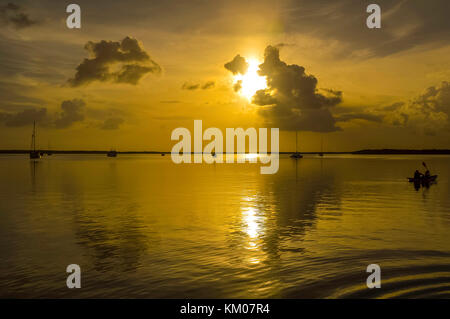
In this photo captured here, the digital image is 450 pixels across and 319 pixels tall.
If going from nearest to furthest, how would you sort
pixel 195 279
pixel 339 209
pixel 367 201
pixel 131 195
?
→ pixel 195 279, pixel 339 209, pixel 367 201, pixel 131 195

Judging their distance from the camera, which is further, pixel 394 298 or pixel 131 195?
pixel 131 195

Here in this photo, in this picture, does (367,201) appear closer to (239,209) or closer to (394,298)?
(239,209)

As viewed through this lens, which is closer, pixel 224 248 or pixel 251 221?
pixel 224 248

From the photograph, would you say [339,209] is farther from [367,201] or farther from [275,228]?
[275,228]

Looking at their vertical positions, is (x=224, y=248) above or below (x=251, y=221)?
below

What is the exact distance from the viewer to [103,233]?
2716 centimetres

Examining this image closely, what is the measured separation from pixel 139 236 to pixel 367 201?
2868 cm

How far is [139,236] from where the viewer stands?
26.2m

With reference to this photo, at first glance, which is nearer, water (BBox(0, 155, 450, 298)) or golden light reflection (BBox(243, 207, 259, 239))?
water (BBox(0, 155, 450, 298))

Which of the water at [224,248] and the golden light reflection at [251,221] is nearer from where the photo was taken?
the water at [224,248]

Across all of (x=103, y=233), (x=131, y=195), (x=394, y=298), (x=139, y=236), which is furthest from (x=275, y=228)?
(x=131, y=195)
